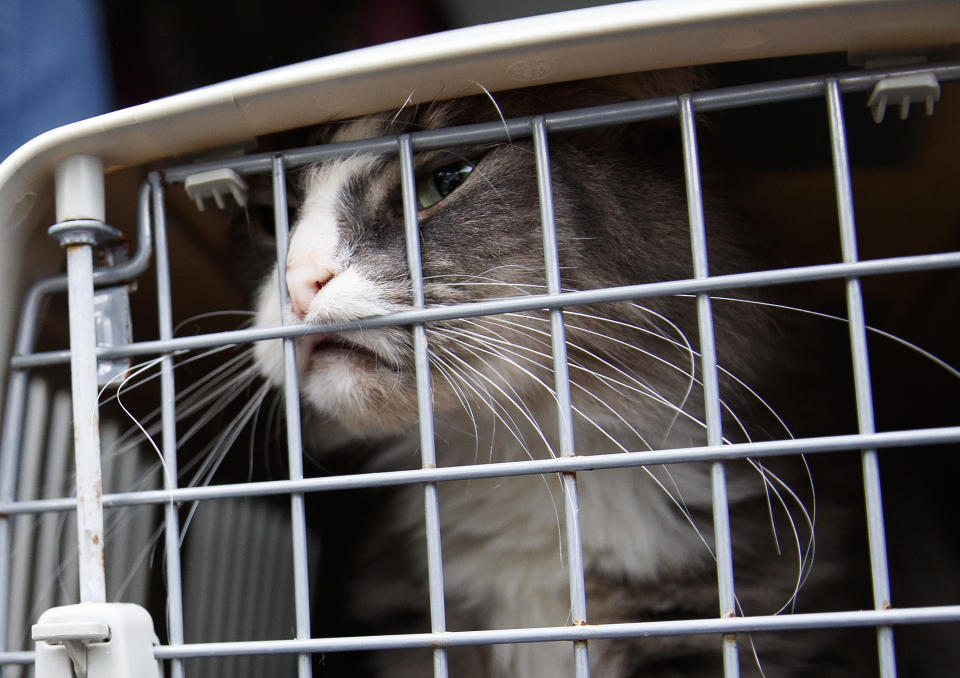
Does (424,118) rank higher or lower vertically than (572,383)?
higher

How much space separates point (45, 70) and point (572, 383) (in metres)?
0.63

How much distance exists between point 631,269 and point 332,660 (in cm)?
70

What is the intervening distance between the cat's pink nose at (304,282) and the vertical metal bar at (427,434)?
0.43 feet

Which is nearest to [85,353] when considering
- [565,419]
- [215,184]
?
[215,184]

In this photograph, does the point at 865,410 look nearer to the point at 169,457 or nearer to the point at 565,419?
the point at 565,419

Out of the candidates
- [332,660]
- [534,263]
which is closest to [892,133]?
[534,263]

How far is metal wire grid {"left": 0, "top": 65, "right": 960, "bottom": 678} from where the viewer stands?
56 centimetres

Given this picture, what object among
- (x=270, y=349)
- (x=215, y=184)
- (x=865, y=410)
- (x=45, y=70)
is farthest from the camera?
(x=270, y=349)

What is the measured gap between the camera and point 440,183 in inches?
35.2

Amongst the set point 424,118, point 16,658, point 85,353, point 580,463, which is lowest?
point 16,658

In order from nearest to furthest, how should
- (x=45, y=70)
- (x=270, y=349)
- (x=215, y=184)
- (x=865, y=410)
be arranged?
1. (x=865, y=410)
2. (x=215, y=184)
3. (x=45, y=70)
4. (x=270, y=349)

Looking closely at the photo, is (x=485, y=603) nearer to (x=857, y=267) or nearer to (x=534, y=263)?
(x=534, y=263)

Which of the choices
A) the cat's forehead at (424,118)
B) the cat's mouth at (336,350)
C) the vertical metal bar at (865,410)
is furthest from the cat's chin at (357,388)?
the vertical metal bar at (865,410)

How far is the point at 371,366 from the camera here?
0.84 meters
